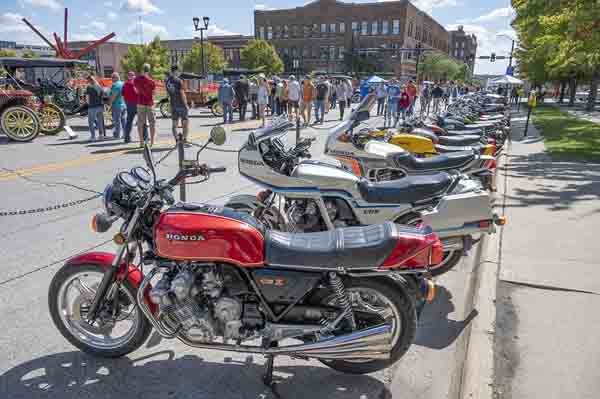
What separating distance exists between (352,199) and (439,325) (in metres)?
1.43

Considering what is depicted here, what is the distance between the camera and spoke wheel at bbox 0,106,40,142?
1166 centimetres

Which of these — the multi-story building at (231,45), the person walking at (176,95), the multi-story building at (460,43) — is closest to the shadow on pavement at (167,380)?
the person walking at (176,95)

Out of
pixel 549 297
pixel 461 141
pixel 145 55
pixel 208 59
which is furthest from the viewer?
pixel 208 59

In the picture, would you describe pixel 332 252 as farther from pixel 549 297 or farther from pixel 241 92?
pixel 241 92

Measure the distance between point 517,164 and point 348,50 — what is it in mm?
81092

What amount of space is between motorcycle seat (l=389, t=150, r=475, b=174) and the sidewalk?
105cm

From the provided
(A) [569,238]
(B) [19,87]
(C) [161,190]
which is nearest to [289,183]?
(C) [161,190]

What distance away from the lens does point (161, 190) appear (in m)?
2.70

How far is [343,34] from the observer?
8781 cm

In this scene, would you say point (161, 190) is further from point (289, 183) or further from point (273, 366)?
point (289, 183)

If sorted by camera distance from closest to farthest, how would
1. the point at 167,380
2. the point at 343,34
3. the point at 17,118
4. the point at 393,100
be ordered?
1. the point at 167,380
2. the point at 17,118
3. the point at 393,100
4. the point at 343,34

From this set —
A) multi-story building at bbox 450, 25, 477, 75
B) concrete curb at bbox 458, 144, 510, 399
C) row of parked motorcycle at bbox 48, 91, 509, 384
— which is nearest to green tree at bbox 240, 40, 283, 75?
concrete curb at bbox 458, 144, 510, 399

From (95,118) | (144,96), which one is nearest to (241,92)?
(95,118)

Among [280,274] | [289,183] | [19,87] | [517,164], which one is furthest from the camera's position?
[19,87]
